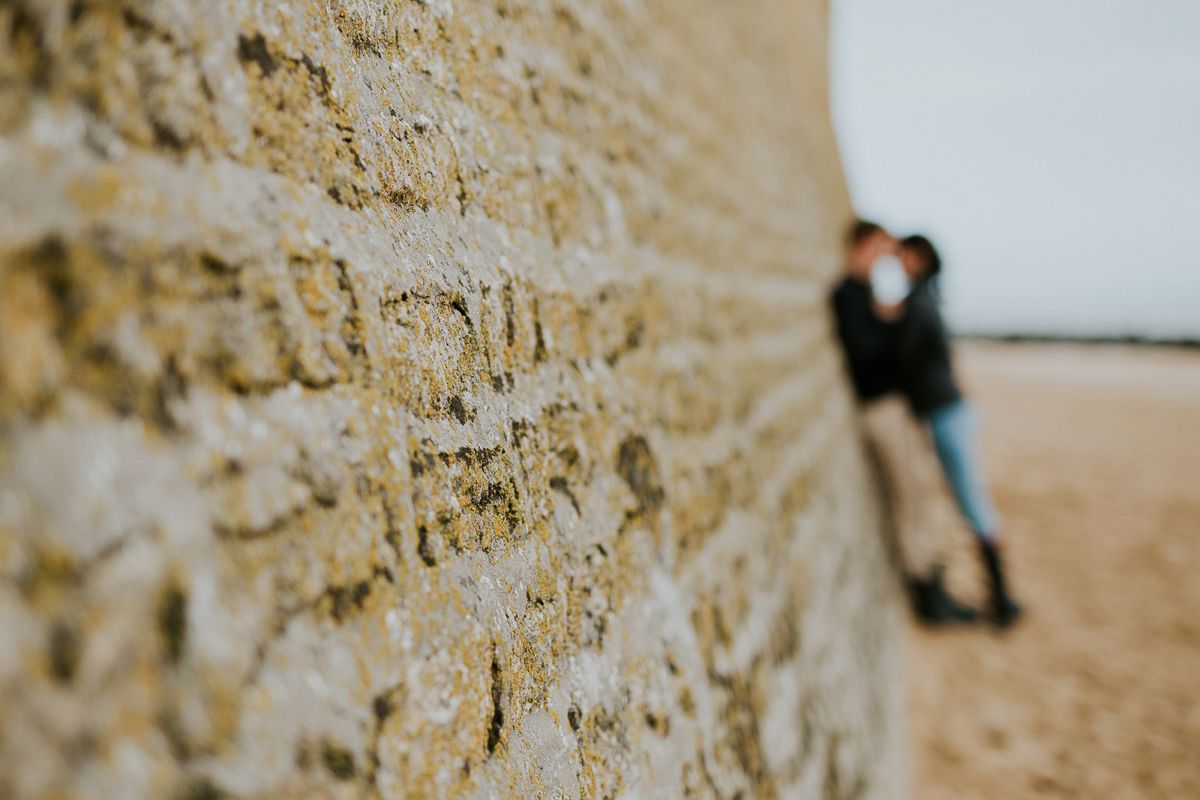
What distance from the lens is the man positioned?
4902 millimetres

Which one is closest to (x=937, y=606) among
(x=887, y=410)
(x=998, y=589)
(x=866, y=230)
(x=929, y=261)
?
(x=998, y=589)

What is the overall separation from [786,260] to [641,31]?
2195 millimetres

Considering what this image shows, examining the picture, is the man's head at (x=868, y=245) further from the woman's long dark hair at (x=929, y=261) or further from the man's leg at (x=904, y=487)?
the man's leg at (x=904, y=487)

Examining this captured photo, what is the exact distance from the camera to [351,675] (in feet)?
2.50

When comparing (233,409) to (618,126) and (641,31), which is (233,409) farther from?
(641,31)

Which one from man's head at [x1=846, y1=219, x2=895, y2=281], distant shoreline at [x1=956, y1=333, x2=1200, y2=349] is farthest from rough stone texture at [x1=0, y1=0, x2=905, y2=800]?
distant shoreline at [x1=956, y1=333, x2=1200, y2=349]

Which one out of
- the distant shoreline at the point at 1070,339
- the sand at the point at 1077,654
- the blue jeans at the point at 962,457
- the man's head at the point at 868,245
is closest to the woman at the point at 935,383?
the blue jeans at the point at 962,457

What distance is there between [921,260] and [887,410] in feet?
4.84

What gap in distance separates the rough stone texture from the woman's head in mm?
→ 3481

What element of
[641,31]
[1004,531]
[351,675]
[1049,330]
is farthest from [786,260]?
[1049,330]

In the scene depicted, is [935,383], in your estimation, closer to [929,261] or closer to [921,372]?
[921,372]

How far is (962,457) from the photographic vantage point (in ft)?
16.2

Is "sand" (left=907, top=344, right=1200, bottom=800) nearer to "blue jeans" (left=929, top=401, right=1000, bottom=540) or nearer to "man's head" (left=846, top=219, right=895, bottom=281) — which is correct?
"blue jeans" (left=929, top=401, right=1000, bottom=540)

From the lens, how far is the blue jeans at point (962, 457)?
192 inches
